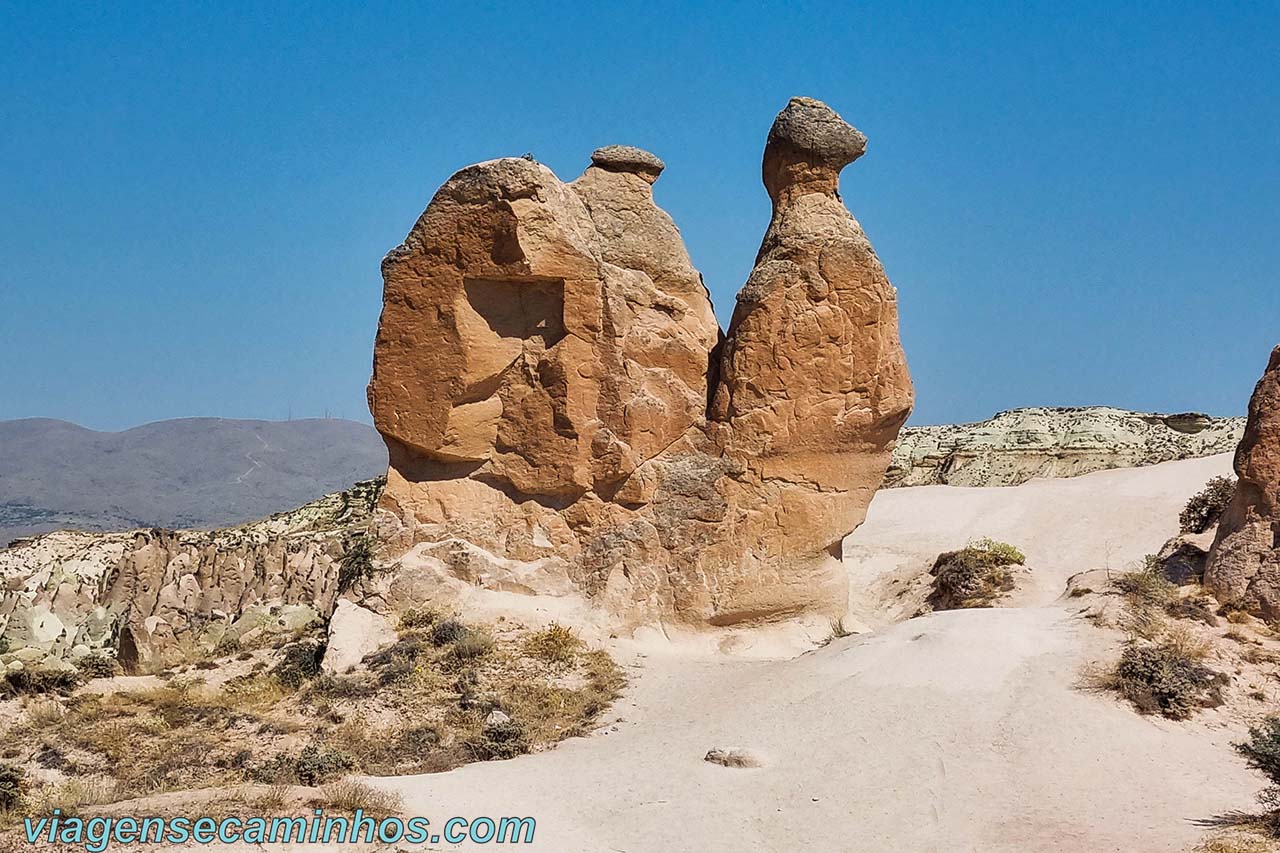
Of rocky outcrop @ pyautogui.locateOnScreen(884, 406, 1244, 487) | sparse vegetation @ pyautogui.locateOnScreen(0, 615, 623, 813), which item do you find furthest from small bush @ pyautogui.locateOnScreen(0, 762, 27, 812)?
rocky outcrop @ pyautogui.locateOnScreen(884, 406, 1244, 487)

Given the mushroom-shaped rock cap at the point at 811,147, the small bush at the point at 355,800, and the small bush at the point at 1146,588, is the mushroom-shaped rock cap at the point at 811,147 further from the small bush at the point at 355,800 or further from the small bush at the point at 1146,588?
the small bush at the point at 355,800

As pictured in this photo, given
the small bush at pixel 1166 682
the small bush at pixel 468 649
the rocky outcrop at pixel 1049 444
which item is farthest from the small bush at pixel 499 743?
the rocky outcrop at pixel 1049 444

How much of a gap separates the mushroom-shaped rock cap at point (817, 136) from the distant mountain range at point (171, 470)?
85169 mm

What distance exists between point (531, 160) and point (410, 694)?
Result: 6.14 metres

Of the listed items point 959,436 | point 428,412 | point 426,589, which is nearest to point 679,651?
point 426,589

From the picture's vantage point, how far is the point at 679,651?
1346 centimetres

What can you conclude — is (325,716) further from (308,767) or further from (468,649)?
(308,767)

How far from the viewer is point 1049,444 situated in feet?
112

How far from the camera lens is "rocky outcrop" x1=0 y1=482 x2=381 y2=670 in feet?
44.1

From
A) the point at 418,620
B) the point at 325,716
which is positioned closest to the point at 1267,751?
Answer: the point at 325,716

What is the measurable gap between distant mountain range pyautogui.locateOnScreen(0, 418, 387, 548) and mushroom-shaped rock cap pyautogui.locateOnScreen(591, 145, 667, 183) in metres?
83.5

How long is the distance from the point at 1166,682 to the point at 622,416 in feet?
21.3

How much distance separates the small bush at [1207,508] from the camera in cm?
1606

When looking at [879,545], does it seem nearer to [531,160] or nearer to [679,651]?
[679,651]
